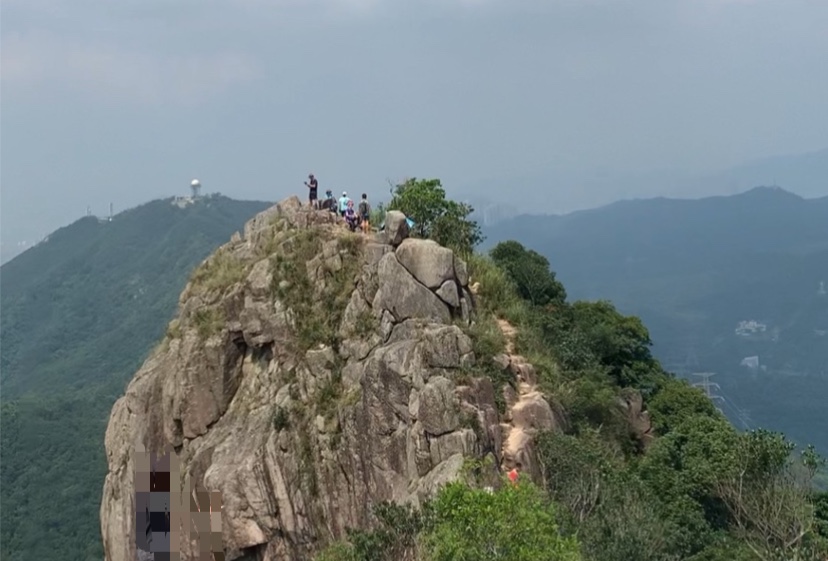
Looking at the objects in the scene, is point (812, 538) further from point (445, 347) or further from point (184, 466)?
point (184, 466)

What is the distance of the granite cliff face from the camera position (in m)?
19.3

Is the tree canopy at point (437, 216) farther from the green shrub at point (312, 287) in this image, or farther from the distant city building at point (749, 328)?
the distant city building at point (749, 328)

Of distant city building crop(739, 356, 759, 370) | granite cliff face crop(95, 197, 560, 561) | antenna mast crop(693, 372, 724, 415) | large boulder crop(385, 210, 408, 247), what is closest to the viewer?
granite cliff face crop(95, 197, 560, 561)

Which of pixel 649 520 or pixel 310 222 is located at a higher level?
pixel 310 222

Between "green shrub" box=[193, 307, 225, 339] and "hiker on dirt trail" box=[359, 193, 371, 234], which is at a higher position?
"hiker on dirt trail" box=[359, 193, 371, 234]

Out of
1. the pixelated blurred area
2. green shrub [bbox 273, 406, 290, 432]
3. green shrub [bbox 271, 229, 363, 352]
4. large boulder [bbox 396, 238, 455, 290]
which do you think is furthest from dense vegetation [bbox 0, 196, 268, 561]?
large boulder [bbox 396, 238, 455, 290]

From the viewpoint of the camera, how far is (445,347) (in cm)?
1984

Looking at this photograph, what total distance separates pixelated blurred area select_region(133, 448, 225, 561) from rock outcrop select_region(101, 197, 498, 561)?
381 mm

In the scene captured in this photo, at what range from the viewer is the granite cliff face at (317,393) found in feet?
63.3

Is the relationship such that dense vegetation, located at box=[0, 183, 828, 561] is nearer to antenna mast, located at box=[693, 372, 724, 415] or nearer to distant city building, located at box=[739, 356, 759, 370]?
antenna mast, located at box=[693, 372, 724, 415]

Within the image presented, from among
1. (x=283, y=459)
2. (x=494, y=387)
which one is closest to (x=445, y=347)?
(x=494, y=387)

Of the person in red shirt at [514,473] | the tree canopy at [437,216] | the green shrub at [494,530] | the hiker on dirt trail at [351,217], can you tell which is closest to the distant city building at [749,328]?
the tree canopy at [437,216]

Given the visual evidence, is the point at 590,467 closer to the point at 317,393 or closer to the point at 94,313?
the point at 317,393

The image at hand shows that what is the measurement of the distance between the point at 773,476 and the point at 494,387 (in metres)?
7.07
